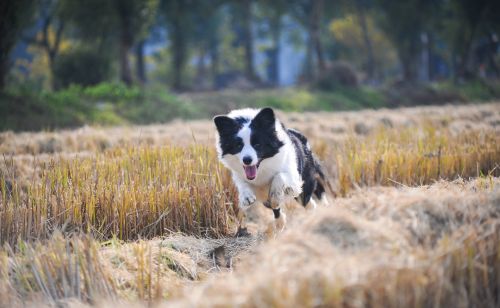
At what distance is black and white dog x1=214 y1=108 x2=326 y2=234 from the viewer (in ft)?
19.3

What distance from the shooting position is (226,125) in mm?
6137

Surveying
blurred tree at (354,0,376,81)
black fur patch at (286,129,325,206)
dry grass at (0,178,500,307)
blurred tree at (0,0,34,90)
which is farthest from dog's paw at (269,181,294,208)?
blurred tree at (354,0,376,81)

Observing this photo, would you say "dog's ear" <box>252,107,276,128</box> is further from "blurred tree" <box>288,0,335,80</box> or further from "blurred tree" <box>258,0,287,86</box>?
"blurred tree" <box>258,0,287,86</box>

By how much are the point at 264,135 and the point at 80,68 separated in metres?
17.4

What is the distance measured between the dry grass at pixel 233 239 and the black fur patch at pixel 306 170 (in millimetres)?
423

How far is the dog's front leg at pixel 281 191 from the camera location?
237 inches

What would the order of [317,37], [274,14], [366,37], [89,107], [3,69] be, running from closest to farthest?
[3,69] < [89,107] < [317,37] < [366,37] < [274,14]

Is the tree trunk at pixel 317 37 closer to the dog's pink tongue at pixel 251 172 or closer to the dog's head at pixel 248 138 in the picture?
the dog's head at pixel 248 138

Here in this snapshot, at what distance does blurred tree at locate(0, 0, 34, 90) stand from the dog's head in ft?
39.1

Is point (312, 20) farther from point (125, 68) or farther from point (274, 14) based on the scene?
point (125, 68)

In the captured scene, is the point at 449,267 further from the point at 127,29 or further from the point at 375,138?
the point at 127,29

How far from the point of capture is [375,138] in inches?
342

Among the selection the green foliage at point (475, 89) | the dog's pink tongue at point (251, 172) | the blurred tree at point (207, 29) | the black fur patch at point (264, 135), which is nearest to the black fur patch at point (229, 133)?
the black fur patch at point (264, 135)

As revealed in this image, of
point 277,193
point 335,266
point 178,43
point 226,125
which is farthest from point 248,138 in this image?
point 178,43
